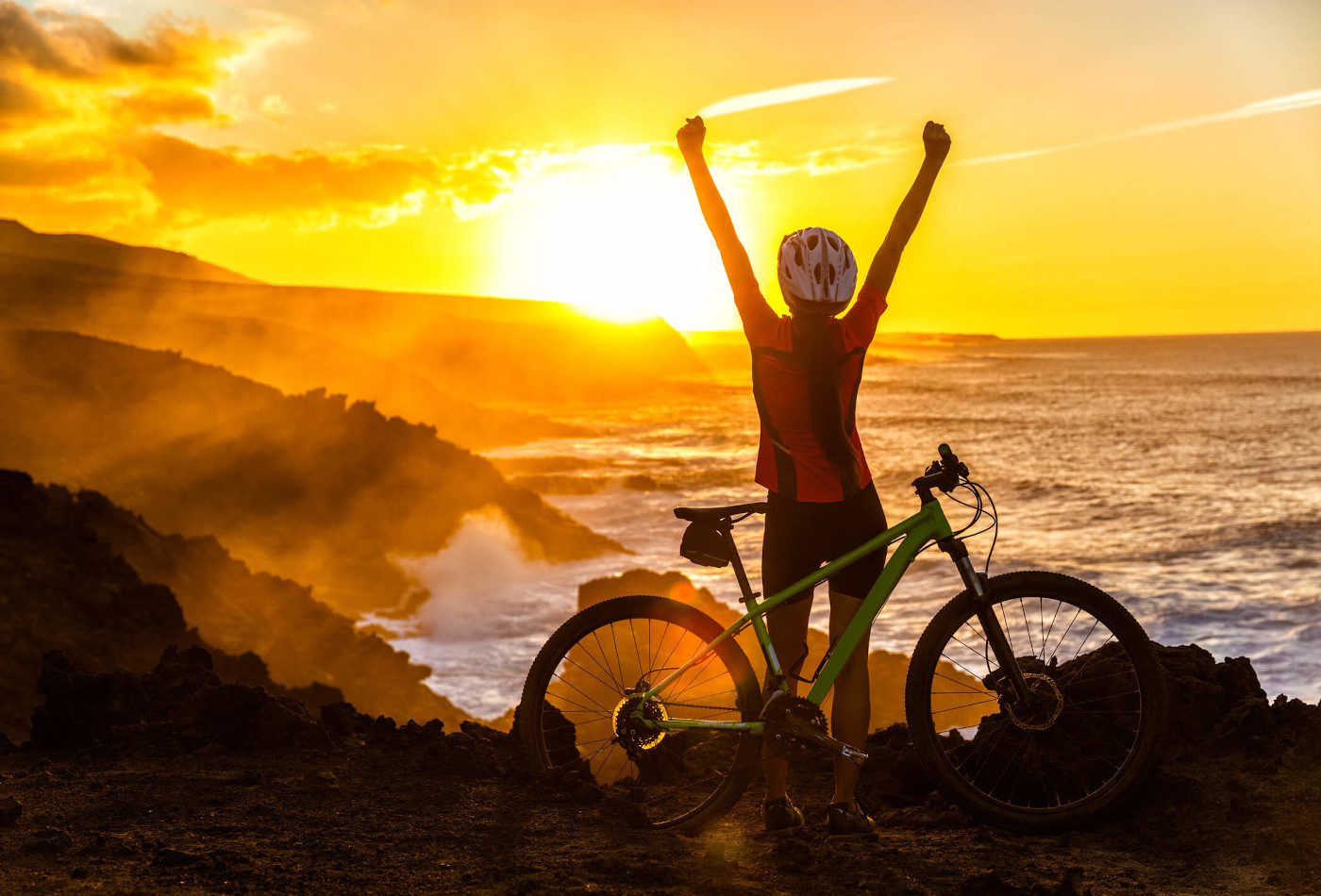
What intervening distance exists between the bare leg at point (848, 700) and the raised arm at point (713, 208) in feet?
5.45

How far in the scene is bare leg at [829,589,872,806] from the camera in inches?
177

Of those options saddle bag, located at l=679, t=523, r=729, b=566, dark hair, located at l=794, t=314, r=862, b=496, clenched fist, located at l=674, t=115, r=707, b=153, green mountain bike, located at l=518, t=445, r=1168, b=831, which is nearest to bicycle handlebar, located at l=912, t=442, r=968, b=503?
green mountain bike, located at l=518, t=445, r=1168, b=831

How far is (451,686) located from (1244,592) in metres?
18.7

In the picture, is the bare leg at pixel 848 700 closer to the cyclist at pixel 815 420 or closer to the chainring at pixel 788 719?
the cyclist at pixel 815 420

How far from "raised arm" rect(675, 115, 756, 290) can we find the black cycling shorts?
1152 millimetres

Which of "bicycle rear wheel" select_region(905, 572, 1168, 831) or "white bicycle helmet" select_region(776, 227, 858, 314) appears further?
"bicycle rear wheel" select_region(905, 572, 1168, 831)

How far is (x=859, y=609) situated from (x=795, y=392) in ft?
3.62

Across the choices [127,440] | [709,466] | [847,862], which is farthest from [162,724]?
[709,466]

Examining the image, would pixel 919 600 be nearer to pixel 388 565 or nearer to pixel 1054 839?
pixel 388 565

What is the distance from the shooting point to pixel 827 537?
4.46 m

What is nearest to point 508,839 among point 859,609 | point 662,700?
point 662,700

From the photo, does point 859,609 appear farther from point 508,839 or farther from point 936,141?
point 936,141

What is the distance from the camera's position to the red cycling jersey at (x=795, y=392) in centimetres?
435

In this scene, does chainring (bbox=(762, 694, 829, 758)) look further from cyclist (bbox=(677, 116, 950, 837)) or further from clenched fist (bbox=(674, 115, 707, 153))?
clenched fist (bbox=(674, 115, 707, 153))
